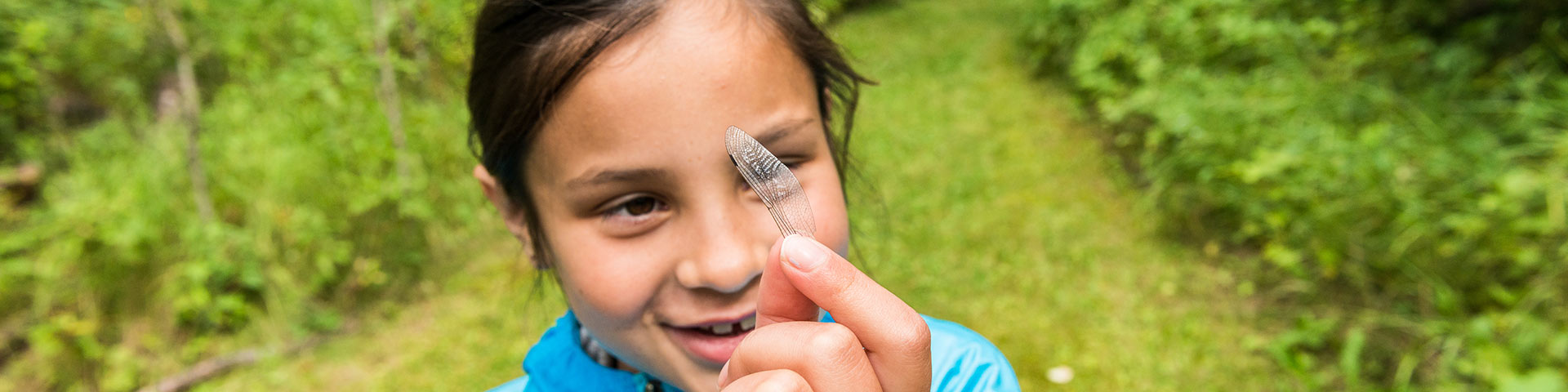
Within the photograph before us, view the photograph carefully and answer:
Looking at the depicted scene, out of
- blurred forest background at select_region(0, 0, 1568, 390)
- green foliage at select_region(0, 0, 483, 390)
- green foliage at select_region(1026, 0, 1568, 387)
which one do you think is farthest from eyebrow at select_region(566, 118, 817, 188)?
green foliage at select_region(0, 0, 483, 390)

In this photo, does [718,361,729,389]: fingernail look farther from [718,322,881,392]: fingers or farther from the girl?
the girl

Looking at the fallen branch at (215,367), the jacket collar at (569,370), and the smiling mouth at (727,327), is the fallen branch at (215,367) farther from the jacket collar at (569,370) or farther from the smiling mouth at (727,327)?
the smiling mouth at (727,327)

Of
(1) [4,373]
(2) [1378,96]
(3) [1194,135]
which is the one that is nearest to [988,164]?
(3) [1194,135]

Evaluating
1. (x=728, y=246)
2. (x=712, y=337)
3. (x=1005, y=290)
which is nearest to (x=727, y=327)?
(x=712, y=337)

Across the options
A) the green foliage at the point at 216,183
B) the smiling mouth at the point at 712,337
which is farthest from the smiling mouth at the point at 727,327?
the green foliage at the point at 216,183

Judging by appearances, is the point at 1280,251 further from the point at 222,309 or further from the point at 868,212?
the point at 222,309
